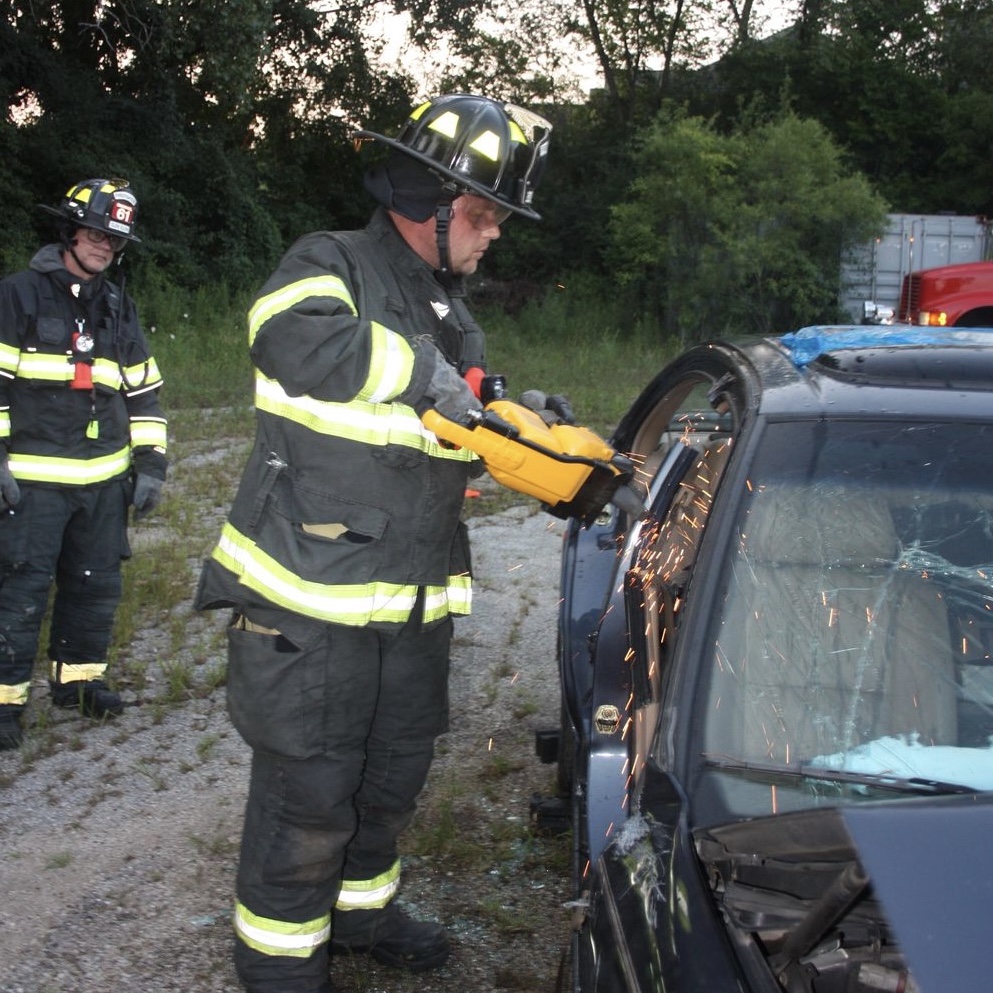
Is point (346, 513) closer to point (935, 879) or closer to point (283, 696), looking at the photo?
point (283, 696)

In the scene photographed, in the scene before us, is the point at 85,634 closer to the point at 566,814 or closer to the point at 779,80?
the point at 566,814

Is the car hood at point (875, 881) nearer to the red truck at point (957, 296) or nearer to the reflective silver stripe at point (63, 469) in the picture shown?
the reflective silver stripe at point (63, 469)

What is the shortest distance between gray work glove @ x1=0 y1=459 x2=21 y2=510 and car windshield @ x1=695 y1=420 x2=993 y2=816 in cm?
274

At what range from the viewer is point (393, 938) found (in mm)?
2928

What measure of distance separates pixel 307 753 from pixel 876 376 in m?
1.35

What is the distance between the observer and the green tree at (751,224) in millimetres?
16750

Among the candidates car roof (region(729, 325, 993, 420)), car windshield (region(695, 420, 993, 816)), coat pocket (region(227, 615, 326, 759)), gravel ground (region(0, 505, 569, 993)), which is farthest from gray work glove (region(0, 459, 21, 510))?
car windshield (region(695, 420, 993, 816))

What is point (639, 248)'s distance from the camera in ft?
60.8

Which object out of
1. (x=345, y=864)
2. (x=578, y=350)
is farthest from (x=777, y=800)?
(x=578, y=350)

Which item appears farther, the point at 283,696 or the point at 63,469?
the point at 63,469

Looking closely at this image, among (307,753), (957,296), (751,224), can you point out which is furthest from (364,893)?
(751,224)

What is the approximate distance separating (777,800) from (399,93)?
2127cm

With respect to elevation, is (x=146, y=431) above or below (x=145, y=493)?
above

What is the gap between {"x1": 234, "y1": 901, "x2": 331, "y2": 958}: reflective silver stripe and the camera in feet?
8.55
